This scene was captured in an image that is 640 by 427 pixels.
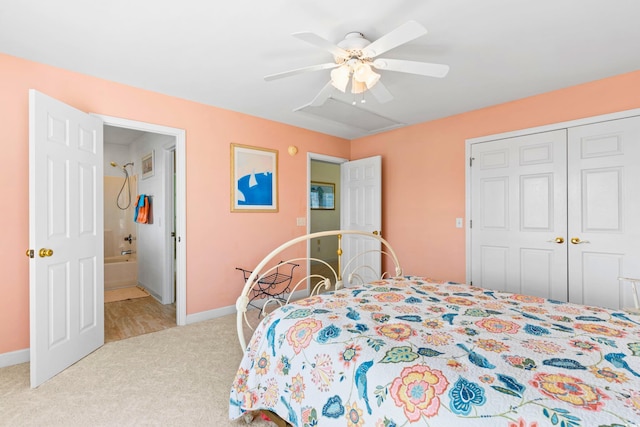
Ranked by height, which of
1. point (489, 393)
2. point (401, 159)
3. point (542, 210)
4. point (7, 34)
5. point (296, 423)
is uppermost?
point (7, 34)

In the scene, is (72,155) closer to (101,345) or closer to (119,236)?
(101,345)

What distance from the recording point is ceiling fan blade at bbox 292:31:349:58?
4.96 ft

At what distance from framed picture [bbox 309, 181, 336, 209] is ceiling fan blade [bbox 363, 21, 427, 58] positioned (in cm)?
459

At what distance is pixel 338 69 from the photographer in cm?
196

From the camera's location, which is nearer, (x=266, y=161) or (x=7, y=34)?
(x=7, y=34)

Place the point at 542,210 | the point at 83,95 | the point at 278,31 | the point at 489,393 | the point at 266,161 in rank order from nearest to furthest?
the point at 489,393
the point at 278,31
the point at 83,95
the point at 542,210
the point at 266,161

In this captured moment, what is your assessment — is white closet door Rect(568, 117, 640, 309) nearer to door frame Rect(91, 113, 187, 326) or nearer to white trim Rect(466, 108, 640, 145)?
white trim Rect(466, 108, 640, 145)

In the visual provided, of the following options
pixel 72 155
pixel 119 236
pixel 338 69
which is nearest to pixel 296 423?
pixel 338 69

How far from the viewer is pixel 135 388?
1.98 metres

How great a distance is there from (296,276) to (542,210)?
294cm

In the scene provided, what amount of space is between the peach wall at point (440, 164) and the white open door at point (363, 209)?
21cm

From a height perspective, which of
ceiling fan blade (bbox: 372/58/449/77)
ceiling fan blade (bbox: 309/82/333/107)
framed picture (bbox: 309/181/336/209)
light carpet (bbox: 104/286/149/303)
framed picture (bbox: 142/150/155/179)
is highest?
ceiling fan blade (bbox: 309/82/333/107)

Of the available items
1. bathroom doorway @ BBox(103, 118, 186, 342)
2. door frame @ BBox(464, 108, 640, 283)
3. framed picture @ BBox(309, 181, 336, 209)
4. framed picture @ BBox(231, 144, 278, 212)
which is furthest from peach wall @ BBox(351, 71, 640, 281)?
bathroom doorway @ BBox(103, 118, 186, 342)

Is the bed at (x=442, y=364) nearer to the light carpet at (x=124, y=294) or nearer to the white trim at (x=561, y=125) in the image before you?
the white trim at (x=561, y=125)
